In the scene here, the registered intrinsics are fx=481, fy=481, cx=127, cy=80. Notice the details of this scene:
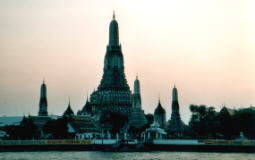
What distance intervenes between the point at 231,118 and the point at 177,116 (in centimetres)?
3025

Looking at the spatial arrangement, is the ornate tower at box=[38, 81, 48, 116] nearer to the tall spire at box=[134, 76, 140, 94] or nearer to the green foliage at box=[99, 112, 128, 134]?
the tall spire at box=[134, 76, 140, 94]

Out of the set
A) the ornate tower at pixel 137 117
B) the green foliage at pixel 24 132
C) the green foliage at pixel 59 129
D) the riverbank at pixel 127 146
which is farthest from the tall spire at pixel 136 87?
the riverbank at pixel 127 146

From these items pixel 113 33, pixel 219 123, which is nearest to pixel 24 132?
pixel 219 123

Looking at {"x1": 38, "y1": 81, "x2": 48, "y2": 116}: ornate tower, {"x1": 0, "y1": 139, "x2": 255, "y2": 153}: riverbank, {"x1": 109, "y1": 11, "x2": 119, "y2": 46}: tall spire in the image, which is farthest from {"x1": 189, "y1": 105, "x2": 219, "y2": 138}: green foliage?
{"x1": 38, "y1": 81, "x2": 48, "y2": 116}: ornate tower

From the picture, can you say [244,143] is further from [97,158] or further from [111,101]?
[111,101]

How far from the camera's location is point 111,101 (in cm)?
12694

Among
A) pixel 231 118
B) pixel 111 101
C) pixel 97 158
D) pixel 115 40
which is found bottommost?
pixel 97 158

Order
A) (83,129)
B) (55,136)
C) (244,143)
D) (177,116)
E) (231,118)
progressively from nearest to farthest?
(244,143), (231,118), (55,136), (83,129), (177,116)

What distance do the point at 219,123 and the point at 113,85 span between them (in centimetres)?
4979

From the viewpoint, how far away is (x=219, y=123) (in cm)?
8456

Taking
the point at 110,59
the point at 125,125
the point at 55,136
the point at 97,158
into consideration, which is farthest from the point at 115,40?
the point at 97,158

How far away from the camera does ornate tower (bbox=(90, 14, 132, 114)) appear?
12725cm

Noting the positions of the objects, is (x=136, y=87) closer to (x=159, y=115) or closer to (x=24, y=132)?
(x=159, y=115)

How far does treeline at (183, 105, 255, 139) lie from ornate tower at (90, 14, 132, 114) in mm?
38252
